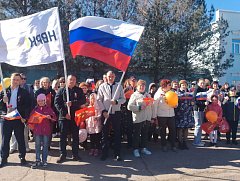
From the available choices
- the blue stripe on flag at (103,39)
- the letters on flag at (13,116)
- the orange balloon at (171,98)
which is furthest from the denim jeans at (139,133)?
the letters on flag at (13,116)

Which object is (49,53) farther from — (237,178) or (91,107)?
(237,178)

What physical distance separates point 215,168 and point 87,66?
1434cm

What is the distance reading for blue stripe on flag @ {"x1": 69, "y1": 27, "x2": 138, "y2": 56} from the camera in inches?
267

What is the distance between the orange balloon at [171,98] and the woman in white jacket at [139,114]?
0.48 metres

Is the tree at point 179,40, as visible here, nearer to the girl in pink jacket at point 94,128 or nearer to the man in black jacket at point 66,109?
the girl in pink jacket at point 94,128

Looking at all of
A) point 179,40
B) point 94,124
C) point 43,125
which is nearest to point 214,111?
point 94,124

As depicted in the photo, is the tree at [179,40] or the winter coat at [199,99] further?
the tree at [179,40]

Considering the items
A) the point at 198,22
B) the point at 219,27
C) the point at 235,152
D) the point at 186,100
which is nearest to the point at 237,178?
the point at 235,152

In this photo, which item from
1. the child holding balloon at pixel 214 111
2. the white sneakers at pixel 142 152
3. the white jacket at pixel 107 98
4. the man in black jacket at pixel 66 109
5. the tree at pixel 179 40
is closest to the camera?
the man in black jacket at pixel 66 109

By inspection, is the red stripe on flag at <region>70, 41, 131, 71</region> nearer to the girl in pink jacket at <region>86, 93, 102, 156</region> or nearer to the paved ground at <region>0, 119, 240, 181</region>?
the girl in pink jacket at <region>86, 93, 102, 156</region>

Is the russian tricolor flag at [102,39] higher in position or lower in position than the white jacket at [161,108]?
higher

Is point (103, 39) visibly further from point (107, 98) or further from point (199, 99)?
point (199, 99)

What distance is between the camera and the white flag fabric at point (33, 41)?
6418 millimetres

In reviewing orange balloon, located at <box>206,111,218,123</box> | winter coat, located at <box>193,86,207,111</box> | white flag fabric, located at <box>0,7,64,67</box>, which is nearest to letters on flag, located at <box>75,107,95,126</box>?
white flag fabric, located at <box>0,7,64,67</box>
